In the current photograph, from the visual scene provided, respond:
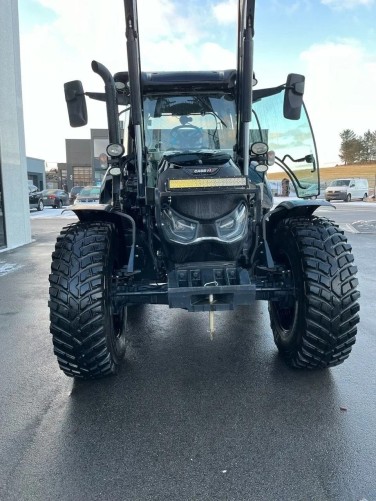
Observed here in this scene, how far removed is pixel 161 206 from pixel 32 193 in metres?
22.1

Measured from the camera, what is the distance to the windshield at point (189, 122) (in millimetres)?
3916

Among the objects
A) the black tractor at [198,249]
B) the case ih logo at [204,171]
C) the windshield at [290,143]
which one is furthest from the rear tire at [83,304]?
the windshield at [290,143]

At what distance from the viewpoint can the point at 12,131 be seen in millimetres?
10633

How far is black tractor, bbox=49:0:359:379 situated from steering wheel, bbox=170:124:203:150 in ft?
0.05

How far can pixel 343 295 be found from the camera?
3074 millimetres

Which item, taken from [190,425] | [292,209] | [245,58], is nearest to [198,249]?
[292,209]

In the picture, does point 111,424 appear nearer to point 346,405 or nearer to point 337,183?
point 346,405

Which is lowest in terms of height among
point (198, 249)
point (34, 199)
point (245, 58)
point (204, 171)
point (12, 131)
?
point (198, 249)

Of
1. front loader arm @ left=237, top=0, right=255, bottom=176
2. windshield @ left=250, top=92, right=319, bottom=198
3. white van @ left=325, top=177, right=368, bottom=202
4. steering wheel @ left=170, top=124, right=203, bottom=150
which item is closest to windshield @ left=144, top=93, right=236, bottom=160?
steering wheel @ left=170, top=124, right=203, bottom=150

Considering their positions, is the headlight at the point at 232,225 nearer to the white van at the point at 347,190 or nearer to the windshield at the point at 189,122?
the windshield at the point at 189,122

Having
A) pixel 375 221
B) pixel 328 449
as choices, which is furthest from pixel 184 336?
pixel 375 221

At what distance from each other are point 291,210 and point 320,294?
31.2 inches

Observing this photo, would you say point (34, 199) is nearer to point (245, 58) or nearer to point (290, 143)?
point (290, 143)

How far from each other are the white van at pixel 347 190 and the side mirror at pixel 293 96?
28935 millimetres
